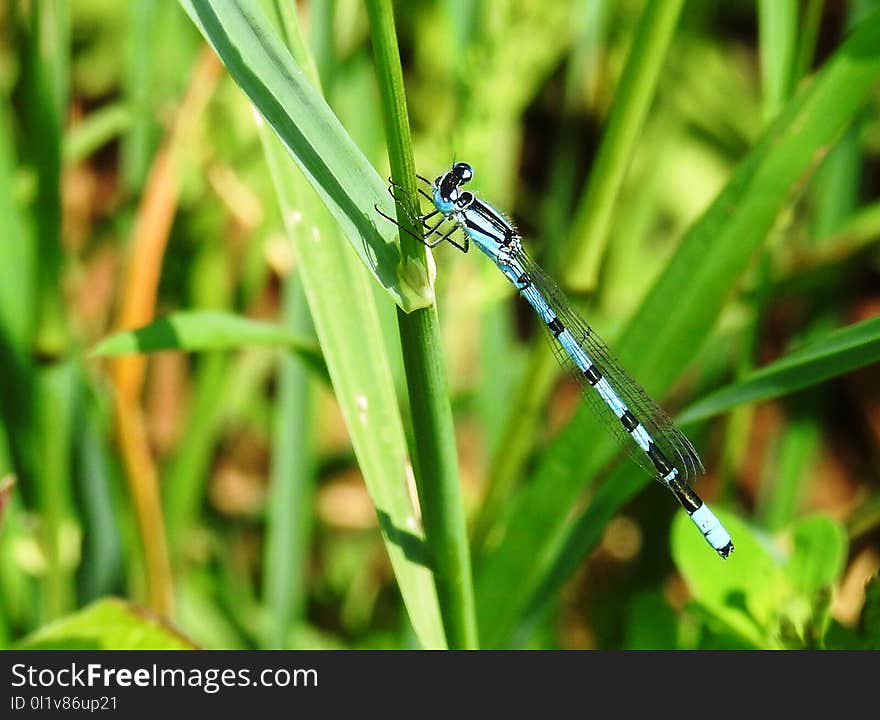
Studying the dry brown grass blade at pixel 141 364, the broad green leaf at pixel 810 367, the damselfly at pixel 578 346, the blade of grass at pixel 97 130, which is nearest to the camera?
the broad green leaf at pixel 810 367

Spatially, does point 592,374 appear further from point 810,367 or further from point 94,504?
point 94,504

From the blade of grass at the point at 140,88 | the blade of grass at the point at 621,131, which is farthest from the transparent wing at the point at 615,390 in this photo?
the blade of grass at the point at 140,88

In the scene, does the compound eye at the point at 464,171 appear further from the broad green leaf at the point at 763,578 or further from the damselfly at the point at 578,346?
the broad green leaf at the point at 763,578

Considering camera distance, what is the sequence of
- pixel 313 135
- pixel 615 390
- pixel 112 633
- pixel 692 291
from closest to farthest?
pixel 313 135 < pixel 112 633 < pixel 692 291 < pixel 615 390

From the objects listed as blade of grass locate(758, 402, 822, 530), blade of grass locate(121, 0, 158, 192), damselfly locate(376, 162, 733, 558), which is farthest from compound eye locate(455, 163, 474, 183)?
blade of grass locate(758, 402, 822, 530)

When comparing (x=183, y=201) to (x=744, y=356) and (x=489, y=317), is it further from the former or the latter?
(x=744, y=356)

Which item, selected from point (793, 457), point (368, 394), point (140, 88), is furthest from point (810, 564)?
point (140, 88)
